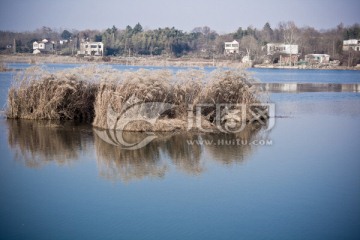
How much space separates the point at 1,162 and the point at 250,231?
7.29 metres

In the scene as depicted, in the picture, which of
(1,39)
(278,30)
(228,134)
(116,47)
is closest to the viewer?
(228,134)

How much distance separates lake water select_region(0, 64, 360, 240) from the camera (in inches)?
344

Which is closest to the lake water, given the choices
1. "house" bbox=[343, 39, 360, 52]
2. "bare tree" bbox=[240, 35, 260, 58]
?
"bare tree" bbox=[240, 35, 260, 58]

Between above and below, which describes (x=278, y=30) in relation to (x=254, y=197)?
above

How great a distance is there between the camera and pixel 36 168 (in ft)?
40.9

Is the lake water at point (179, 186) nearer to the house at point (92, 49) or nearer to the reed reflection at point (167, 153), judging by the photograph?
the reed reflection at point (167, 153)

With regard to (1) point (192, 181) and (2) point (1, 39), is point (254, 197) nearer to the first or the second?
(1) point (192, 181)

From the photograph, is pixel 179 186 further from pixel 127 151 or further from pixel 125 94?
pixel 125 94

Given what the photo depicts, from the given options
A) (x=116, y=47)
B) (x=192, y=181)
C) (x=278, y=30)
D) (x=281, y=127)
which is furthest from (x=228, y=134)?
(x=278, y=30)

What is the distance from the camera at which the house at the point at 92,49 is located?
92812 mm

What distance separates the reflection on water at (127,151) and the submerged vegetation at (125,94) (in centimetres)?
104

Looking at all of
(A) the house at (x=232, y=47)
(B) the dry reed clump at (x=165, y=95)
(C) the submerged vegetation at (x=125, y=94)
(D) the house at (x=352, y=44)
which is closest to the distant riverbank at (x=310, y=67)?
(D) the house at (x=352, y=44)

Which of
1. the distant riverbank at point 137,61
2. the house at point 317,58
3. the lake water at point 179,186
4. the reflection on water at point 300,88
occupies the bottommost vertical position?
the lake water at point 179,186

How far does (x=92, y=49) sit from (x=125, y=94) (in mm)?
80526
